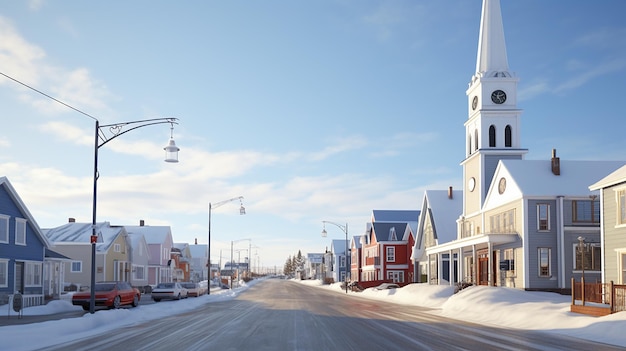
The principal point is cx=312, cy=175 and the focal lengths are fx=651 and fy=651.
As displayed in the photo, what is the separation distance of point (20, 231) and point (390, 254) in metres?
54.2

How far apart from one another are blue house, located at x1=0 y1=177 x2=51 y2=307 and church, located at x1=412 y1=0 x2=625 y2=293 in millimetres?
29125

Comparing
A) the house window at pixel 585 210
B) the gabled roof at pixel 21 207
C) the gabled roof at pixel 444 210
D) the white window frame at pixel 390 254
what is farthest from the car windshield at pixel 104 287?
the white window frame at pixel 390 254

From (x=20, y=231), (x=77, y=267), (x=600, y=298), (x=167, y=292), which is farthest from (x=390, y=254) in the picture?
(x=600, y=298)

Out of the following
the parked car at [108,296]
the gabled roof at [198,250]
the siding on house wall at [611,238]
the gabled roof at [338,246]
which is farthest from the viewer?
the gabled roof at [198,250]

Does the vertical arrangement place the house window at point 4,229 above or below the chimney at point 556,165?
below

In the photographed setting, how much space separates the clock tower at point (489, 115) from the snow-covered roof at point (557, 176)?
668 centimetres

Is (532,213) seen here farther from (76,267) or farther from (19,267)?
(76,267)

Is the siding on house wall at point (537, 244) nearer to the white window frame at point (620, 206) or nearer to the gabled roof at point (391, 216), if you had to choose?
the white window frame at point (620, 206)

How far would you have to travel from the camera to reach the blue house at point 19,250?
37656 millimetres

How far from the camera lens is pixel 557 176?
4225cm

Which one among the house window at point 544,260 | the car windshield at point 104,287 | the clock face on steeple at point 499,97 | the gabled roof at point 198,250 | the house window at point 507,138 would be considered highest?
the clock face on steeple at point 499,97

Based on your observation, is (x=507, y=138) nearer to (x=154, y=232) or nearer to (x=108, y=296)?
(x=108, y=296)

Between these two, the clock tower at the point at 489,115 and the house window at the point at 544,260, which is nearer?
the house window at the point at 544,260

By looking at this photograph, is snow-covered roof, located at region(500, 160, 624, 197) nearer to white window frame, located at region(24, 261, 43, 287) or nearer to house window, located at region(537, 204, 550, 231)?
house window, located at region(537, 204, 550, 231)
